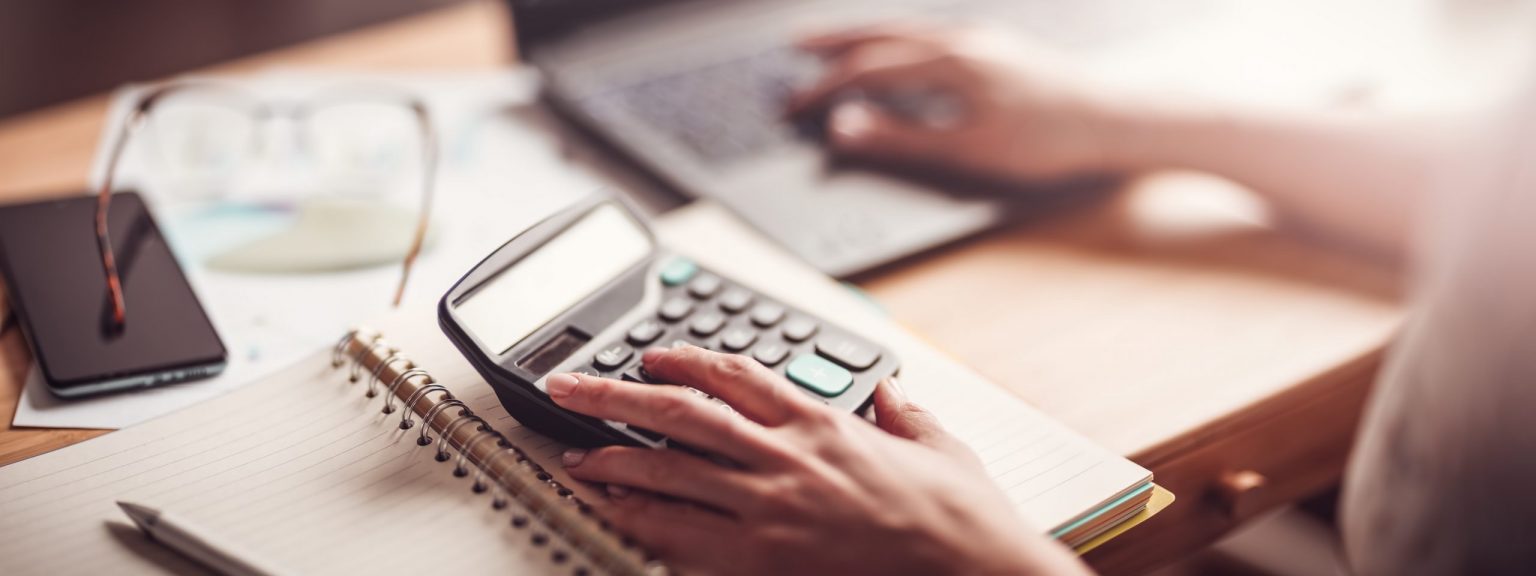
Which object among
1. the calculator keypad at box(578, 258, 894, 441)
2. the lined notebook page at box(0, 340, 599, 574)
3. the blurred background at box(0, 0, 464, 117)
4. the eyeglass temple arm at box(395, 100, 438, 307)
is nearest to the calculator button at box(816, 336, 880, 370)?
the calculator keypad at box(578, 258, 894, 441)

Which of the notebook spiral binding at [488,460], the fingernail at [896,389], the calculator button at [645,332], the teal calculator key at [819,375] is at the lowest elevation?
the notebook spiral binding at [488,460]

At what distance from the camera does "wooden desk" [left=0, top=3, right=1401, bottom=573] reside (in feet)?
1.48

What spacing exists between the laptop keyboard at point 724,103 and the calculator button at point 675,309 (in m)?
0.19

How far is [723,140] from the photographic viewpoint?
63 cm

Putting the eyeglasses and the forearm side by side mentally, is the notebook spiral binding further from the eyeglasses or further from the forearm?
the forearm

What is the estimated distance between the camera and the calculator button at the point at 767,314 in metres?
0.44

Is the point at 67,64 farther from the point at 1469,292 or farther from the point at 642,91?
the point at 1469,292

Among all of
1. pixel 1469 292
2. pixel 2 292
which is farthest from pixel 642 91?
pixel 1469 292

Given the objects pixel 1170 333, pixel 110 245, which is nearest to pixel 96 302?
pixel 110 245

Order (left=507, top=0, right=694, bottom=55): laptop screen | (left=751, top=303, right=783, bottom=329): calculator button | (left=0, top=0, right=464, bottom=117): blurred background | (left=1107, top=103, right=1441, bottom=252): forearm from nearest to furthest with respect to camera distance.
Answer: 1. (left=751, top=303, right=783, bottom=329): calculator button
2. (left=1107, top=103, right=1441, bottom=252): forearm
3. (left=507, top=0, right=694, bottom=55): laptop screen
4. (left=0, top=0, right=464, bottom=117): blurred background

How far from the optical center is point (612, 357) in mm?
415

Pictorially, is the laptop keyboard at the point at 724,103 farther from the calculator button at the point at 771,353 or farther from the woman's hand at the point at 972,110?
the calculator button at the point at 771,353

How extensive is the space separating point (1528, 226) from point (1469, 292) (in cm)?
3

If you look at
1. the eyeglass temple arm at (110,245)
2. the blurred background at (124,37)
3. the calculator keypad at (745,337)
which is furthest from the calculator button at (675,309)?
the blurred background at (124,37)
